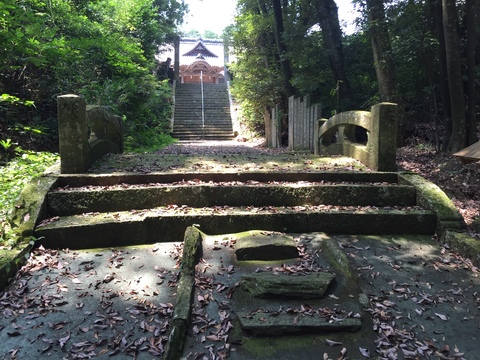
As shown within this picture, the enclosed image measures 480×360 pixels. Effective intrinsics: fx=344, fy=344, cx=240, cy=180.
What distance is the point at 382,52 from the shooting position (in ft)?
23.8

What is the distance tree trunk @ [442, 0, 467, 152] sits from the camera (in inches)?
212

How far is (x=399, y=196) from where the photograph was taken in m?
4.25

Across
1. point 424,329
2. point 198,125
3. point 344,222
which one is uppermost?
point 198,125

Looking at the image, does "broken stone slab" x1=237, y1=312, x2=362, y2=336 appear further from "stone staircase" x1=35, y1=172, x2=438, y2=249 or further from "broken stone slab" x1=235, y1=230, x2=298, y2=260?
"stone staircase" x1=35, y1=172, x2=438, y2=249

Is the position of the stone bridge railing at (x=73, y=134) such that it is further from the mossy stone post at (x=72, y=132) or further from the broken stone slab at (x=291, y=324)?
the broken stone slab at (x=291, y=324)

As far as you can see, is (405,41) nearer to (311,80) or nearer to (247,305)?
(311,80)

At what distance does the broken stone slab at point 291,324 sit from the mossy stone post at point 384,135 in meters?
2.73

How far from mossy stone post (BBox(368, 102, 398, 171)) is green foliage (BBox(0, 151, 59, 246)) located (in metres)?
4.42

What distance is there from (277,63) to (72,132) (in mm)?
9904

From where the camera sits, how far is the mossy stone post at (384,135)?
4535 mm

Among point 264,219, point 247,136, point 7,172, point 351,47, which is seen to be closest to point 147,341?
point 264,219

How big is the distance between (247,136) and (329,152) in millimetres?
10197

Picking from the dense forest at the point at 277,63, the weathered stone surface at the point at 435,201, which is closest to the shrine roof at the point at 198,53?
the dense forest at the point at 277,63

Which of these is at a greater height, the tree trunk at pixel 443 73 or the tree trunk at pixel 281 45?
the tree trunk at pixel 281 45
